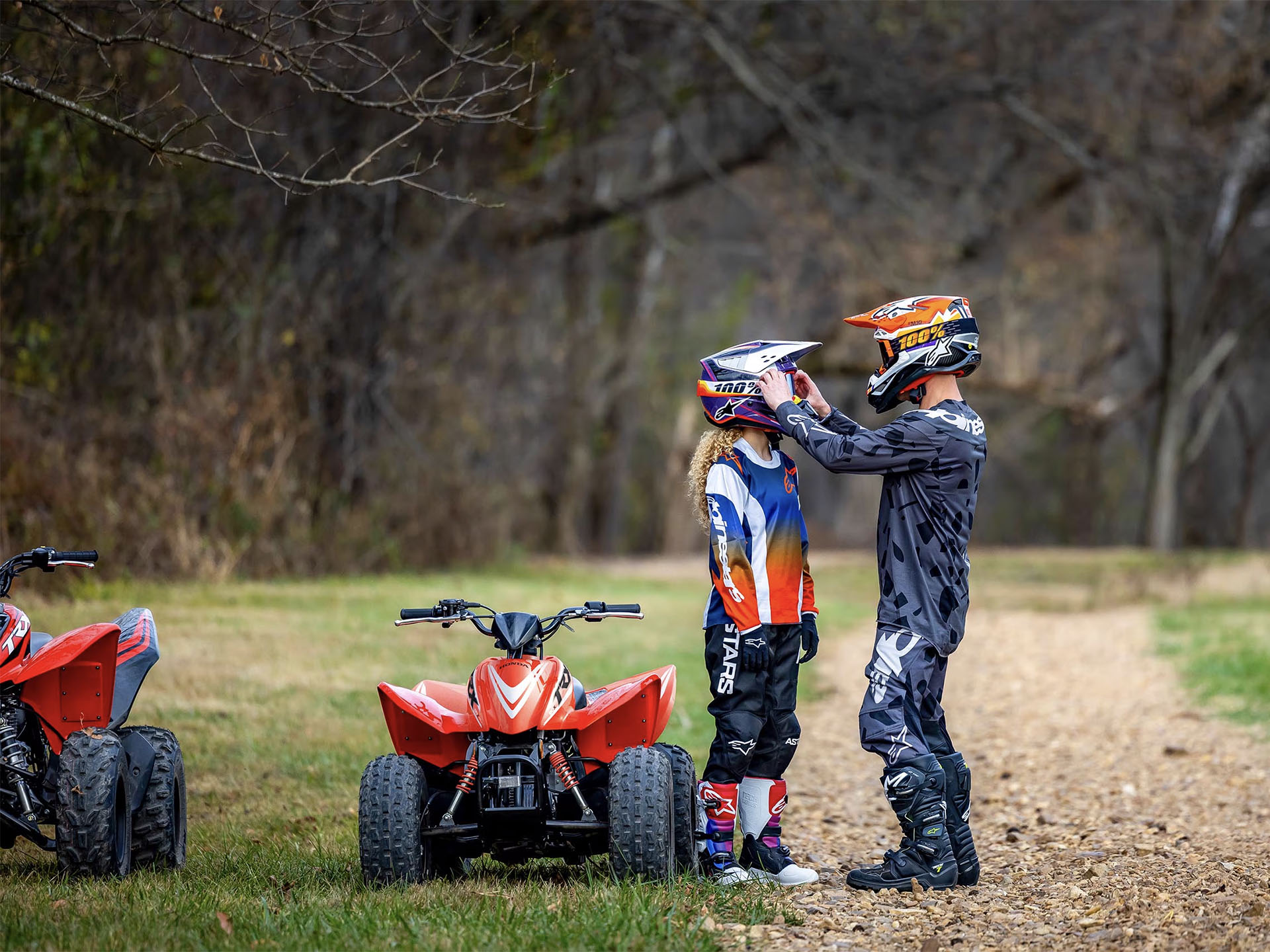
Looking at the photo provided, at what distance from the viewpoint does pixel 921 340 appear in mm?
5957

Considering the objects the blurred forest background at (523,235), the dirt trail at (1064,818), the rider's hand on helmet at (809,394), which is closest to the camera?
the dirt trail at (1064,818)

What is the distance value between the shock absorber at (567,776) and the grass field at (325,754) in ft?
0.86

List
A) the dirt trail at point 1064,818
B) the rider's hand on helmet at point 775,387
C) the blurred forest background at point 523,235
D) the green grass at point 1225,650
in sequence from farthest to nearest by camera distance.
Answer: the blurred forest background at point 523,235
the green grass at point 1225,650
the rider's hand on helmet at point 775,387
the dirt trail at point 1064,818

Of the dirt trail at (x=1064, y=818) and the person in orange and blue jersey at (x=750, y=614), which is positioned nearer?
the dirt trail at (x=1064, y=818)

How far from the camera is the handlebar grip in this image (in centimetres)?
557

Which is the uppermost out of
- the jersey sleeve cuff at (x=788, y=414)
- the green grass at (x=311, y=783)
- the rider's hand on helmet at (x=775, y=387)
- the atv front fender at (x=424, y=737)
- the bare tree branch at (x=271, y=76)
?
the bare tree branch at (x=271, y=76)

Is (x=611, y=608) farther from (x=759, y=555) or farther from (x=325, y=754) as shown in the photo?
(x=325, y=754)

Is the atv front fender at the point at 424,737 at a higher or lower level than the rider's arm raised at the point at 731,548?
lower

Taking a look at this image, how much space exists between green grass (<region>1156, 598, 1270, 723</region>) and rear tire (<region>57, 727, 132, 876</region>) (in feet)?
26.5

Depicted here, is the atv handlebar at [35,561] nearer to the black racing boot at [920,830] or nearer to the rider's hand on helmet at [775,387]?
the rider's hand on helmet at [775,387]

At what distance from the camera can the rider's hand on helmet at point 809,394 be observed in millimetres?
6160

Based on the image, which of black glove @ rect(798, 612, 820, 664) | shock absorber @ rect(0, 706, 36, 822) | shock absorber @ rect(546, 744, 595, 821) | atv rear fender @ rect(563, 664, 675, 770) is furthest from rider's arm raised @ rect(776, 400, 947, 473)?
shock absorber @ rect(0, 706, 36, 822)

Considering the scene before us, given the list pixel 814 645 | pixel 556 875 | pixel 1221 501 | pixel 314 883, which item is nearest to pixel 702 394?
pixel 814 645

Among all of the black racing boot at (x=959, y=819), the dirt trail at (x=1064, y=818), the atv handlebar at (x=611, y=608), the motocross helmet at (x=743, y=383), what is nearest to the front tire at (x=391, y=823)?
the atv handlebar at (x=611, y=608)
